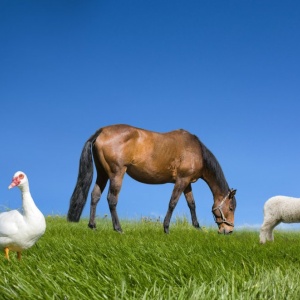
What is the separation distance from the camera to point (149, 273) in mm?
4676

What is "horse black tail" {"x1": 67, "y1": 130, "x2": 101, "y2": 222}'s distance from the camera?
9.57 meters

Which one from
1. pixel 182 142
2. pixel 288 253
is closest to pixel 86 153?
pixel 182 142

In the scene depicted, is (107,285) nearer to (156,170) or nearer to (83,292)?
(83,292)

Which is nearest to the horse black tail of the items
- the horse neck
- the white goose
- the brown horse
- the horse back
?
the brown horse

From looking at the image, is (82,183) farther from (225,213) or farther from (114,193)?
(225,213)

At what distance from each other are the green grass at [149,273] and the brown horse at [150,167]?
8.85 feet

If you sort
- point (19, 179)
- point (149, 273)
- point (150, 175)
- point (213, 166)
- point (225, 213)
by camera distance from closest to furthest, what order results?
point (149, 273)
point (19, 179)
point (150, 175)
point (213, 166)
point (225, 213)

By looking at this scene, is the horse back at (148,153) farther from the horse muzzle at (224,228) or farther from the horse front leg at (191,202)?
the horse muzzle at (224,228)

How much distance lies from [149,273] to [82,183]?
5.09 metres

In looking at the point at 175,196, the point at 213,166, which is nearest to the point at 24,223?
the point at 175,196

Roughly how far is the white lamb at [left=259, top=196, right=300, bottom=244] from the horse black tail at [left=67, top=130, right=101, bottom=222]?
10.2ft

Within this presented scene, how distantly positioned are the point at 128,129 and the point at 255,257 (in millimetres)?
4466

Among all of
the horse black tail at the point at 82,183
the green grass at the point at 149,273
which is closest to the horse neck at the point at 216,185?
the horse black tail at the point at 82,183

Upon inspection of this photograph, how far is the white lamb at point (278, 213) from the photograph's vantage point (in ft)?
27.2
